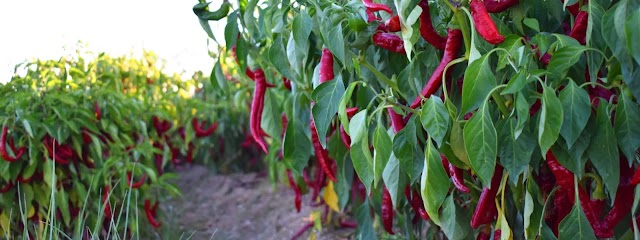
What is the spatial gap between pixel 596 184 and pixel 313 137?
85cm

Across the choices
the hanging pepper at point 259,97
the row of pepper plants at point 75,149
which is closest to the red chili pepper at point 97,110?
the row of pepper plants at point 75,149

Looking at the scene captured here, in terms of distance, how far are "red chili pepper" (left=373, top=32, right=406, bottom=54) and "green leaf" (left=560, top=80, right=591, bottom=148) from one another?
1.60ft

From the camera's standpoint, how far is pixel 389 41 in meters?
2.13

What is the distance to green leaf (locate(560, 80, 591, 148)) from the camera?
1749 millimetres

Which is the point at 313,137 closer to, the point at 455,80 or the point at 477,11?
the point at 455,80

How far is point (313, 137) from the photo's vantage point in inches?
102

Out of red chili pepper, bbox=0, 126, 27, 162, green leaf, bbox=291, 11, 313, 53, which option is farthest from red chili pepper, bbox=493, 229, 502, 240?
red chili pepper, bbox=0, 126, 27, 162

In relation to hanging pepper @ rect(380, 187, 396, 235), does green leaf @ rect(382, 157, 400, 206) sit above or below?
above

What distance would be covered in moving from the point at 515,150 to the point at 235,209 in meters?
3.53

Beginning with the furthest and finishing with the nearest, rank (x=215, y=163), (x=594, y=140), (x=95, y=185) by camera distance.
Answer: (x=215, y=163), (x=95, y=185), (x=594, y=140)

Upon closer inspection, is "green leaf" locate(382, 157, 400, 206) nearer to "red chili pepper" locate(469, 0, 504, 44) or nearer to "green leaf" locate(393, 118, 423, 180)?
"green leaf" locate(393, 118, 423, 180)

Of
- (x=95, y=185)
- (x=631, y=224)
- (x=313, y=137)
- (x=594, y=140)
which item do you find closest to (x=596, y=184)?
(x=631, y=224)

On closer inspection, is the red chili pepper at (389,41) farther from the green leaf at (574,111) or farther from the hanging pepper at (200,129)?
the hanging pepper at (200,129)

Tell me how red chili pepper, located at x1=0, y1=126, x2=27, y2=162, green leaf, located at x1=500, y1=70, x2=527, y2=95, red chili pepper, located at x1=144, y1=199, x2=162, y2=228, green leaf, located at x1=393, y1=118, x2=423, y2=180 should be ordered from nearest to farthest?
green leaf, located at x1=500, y1=70, x2=527, y2=95, green leaf, located at x1=393, y1=118, x2=423, y2=180, red chili pepper, located at x1=0, y1=126, x2=27, y2=162, red chili pepper, located at x1=144, y1=199, x2=162, y2=228
